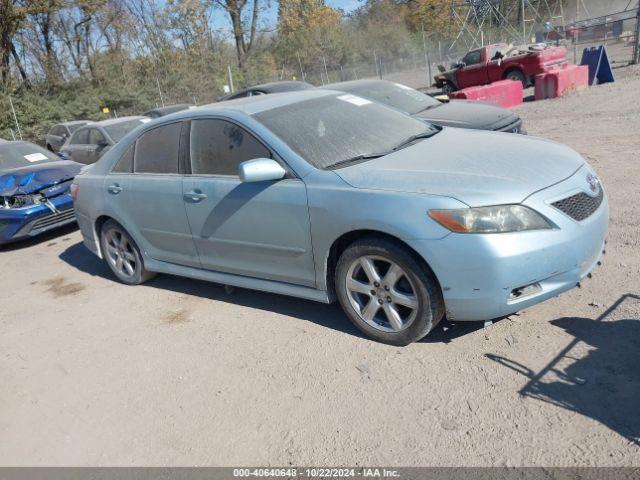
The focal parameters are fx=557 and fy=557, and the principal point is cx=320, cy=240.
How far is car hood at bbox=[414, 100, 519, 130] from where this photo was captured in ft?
23.6

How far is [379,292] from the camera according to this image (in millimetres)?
3582

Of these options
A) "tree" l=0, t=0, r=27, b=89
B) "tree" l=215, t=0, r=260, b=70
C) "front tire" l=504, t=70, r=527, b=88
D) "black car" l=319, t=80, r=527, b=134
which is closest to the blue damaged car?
"black car" l=319, t=80, r=527, b=134

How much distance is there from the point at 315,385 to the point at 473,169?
1670mm

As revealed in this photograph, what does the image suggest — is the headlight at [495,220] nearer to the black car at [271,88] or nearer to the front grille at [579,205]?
the front grille at [579,205]

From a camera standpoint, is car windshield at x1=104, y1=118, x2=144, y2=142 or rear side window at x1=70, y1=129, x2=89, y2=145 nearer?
car windshield at x1=104, y1=118, x2=144, y2=142

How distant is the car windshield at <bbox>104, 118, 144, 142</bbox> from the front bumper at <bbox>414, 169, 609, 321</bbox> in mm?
9953

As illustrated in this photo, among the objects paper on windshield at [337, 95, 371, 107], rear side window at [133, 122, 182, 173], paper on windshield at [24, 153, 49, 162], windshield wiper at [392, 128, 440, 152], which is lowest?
paper on windshield at [24, 153, 49, 162]

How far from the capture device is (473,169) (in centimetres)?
352

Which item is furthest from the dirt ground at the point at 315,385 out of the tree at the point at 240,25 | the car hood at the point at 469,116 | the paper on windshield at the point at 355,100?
the tree at the point at 240,25

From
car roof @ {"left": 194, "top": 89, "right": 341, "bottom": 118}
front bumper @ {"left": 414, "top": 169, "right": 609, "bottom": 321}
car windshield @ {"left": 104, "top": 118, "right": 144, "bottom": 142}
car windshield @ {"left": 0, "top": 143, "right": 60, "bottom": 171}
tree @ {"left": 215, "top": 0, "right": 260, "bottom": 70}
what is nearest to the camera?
front bumper @ {"left": 414, "top": 169, "right": 609, "bottom": 321}

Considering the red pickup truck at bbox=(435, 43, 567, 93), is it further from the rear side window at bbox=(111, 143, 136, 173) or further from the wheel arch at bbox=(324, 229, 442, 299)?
the wheel arch at bbox=(324, 229, 442, 299)

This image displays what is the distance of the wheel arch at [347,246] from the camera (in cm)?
337

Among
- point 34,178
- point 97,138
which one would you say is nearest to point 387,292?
point 34,178

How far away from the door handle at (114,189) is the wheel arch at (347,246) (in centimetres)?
251
